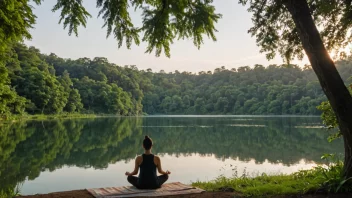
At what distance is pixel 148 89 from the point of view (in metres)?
112

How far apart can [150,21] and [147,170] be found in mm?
2750

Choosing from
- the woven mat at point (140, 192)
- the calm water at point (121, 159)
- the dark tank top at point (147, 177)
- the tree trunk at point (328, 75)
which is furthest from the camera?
the calm water at point (121, 159)

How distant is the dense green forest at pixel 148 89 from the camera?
49.2 meters

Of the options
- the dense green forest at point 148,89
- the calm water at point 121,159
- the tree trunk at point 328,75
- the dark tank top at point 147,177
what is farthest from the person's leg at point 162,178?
the dense green forest at point 148,89

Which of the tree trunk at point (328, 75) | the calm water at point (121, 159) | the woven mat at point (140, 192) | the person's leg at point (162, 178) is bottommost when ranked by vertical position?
the calm water at point (121, 159)

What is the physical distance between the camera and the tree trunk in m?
5.05

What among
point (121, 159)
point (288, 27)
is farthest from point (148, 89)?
point (288, 27)

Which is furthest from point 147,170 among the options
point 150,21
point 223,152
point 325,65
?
point 223,152

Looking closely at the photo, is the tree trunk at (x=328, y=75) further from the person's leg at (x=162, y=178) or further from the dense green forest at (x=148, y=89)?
the dense green forest at (x=148, y=89)

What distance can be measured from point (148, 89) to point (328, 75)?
10738 centimetres

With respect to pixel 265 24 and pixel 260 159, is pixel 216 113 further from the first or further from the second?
pixel 265 24

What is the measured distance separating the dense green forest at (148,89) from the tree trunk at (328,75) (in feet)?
116

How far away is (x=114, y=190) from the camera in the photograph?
219 inches

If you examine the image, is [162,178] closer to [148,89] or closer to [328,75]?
[328,75]
